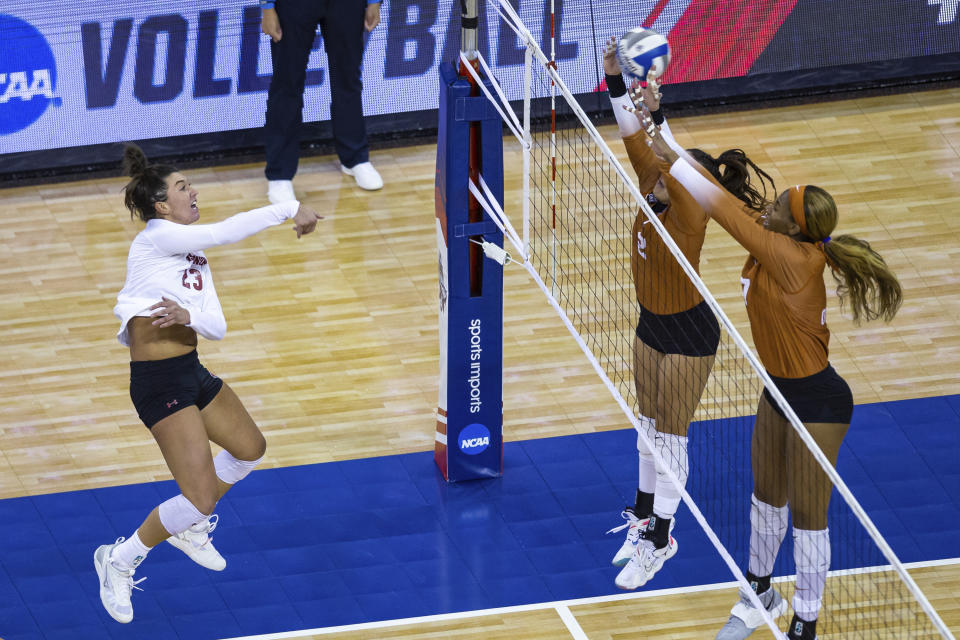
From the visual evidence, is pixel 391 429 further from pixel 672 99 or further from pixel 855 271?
pixel 672 99

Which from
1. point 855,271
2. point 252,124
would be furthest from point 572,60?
point 855,271

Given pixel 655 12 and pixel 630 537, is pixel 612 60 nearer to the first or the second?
pixel 630 537

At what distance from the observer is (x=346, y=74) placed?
10914 mm

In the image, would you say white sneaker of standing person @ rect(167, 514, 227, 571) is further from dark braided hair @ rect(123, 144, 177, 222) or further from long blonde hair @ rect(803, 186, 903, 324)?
long blonde hair @ rect(803, 186, 903, 324)

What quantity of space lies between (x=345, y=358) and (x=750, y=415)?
8.67ft

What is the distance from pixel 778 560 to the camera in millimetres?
7422

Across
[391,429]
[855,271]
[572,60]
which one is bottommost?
[391,429]

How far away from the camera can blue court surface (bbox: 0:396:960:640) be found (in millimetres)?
7188

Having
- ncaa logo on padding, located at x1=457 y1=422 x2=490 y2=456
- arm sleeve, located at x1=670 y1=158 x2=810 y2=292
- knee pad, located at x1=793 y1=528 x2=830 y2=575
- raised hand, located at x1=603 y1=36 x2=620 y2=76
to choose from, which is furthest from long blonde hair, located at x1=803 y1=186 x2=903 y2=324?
ncaa logo on padding, located at x1=457 y1=422 x2=490 y2=456

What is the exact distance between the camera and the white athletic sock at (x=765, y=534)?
6.30 m

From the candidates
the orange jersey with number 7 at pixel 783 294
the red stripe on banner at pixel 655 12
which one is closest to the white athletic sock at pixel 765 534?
the orange jersey with number 7 at pixel 783 294

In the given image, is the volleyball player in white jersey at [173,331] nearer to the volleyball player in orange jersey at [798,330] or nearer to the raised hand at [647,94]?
the raised hand at [647,94]

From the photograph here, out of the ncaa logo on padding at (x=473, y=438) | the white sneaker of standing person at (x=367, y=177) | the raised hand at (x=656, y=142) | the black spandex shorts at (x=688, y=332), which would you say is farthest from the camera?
the white sneaker of standing person at (x=367, y=177)

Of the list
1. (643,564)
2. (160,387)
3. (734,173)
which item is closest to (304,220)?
(160,387)
